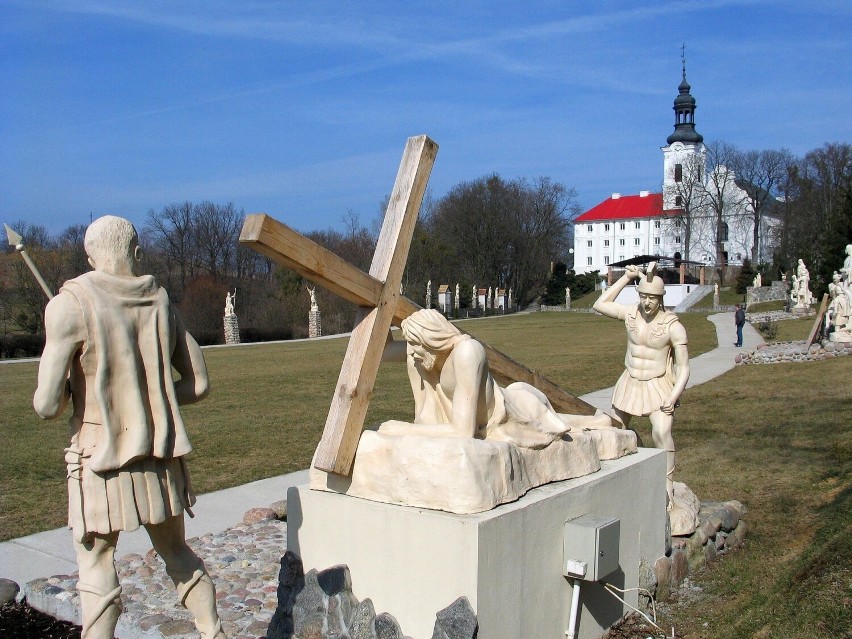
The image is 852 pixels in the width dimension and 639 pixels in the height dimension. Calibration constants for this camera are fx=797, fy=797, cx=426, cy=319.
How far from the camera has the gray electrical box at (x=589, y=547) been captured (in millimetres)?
4602

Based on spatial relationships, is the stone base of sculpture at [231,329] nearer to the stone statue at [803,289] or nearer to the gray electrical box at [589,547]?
the stone statue at [803,289]

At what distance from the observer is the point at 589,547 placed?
15.1ft

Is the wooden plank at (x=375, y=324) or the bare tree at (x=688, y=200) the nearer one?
the wooden plank at (x=375, y=324)

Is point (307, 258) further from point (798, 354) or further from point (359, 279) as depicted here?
point (798, 354)

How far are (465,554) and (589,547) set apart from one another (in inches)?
39.6

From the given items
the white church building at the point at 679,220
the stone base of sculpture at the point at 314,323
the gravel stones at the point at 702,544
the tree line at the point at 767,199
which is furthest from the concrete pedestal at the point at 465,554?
the white church building at the point at 679,220

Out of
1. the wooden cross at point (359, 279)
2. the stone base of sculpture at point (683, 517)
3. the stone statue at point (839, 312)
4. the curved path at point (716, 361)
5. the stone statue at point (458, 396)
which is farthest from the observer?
the stone statue at point (839, 312)

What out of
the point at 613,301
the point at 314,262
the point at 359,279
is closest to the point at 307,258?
the point at 314,262

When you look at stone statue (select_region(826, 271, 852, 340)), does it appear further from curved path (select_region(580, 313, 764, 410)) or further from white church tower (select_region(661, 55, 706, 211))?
white church tower (select_region(661, 55, 706, 211))

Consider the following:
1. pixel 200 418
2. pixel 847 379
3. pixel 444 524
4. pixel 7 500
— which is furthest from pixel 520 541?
pixel 847 379

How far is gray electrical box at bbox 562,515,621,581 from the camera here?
4602 millimetres

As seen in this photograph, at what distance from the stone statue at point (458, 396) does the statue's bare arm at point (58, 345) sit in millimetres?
1795

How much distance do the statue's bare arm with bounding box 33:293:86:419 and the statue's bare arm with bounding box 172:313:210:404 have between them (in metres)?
0.53

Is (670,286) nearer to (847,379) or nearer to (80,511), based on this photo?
(847,379)
